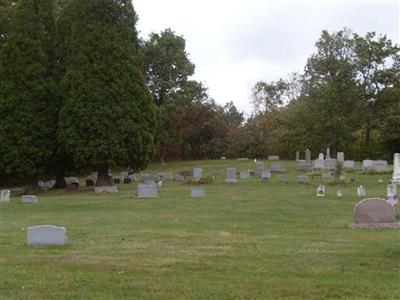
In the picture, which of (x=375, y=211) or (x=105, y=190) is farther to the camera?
(x=105, y=190)

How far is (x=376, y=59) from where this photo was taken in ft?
158

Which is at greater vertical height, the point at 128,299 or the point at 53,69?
the point at 53,69

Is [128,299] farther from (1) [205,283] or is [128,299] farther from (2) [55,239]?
(2) [55,239]

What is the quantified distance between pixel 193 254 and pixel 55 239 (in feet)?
9.30

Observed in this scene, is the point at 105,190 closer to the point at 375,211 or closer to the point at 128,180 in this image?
the point at 128,180

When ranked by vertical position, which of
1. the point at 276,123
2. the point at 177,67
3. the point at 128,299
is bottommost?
the point at 128,299

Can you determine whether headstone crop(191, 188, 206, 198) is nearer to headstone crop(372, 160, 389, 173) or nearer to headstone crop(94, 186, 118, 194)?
headstone crop(94, 186, 118, 194)

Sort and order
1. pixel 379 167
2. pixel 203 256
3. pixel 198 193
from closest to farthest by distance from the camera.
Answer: pixel 203 256 → pixel 198 193 → pixel 379 167

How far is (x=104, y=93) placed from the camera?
2948 cm

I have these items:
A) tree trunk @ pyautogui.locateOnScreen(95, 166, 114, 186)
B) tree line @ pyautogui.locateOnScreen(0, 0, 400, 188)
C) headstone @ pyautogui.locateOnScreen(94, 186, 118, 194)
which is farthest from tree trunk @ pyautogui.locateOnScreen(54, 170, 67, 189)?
headstone @ pyautogui.locateOnScreen(94, 186, 118, 194)

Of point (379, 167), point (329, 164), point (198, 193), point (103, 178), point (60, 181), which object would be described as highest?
point (329, 164)

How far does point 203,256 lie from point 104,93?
2094cm

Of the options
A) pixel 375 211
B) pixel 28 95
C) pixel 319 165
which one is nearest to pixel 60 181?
pixel 28 95

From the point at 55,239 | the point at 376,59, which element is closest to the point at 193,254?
the point at 55,239
